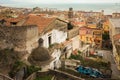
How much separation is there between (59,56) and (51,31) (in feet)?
7.16

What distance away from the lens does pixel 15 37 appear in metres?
17.2

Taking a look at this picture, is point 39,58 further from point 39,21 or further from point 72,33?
point 72,33

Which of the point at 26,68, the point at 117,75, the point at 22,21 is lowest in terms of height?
the point at 117,75

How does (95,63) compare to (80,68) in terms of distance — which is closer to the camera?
(80,68)

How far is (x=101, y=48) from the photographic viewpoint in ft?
137

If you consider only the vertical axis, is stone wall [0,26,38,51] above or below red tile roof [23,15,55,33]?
below

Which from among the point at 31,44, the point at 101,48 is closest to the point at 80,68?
the point at 31,44

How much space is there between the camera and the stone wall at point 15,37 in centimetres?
1716

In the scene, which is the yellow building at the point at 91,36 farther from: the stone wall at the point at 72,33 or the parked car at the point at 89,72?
the parked car at the point at 89,72

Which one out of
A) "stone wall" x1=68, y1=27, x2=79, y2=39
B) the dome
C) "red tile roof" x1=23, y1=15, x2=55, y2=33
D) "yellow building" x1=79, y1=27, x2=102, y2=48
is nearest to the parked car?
"red tile roof" x1=23, y1=15, x2=55, y2=33

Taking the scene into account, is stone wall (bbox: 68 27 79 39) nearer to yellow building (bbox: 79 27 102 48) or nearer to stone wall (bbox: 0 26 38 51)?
stone wall (bbox: 0 26 38 51)

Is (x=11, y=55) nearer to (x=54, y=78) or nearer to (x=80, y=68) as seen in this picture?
(x=54, y=78)

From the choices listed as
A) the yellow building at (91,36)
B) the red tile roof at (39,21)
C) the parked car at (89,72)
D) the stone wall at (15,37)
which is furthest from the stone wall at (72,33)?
the yellow building at (91,36)

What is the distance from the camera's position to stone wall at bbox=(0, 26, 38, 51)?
1716 centimetres
